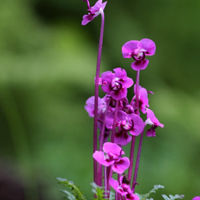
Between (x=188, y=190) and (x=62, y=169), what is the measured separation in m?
0.60

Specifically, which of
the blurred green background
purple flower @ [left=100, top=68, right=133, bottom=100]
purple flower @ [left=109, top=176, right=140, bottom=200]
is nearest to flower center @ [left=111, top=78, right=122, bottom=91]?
purple flower @ [left=100, top=68, right=133, bottom=100]

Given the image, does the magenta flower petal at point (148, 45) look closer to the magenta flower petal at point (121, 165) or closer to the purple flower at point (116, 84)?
the purple flower at point (116, 84)

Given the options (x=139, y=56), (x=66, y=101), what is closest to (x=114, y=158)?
(x=139, y=56)

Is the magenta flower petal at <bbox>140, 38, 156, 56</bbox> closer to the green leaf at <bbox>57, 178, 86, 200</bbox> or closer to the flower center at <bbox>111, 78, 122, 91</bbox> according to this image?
the flower center at <bbox>111, 78, 122, 91</bbox>

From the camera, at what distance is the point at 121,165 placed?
1.58ft

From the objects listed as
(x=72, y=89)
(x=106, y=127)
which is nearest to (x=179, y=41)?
(x=72, y=89)

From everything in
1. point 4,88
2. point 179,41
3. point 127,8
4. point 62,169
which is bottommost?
point 62,169

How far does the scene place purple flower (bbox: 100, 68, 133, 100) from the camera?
49 centimetres

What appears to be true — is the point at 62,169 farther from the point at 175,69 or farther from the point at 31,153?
the point at 175,69

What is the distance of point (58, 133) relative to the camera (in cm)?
175

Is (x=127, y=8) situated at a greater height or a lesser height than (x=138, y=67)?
greater

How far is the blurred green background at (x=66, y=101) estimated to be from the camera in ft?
5.45

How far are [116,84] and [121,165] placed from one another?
11 centimetres

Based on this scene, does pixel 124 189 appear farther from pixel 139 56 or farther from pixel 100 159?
pixel 139 56
